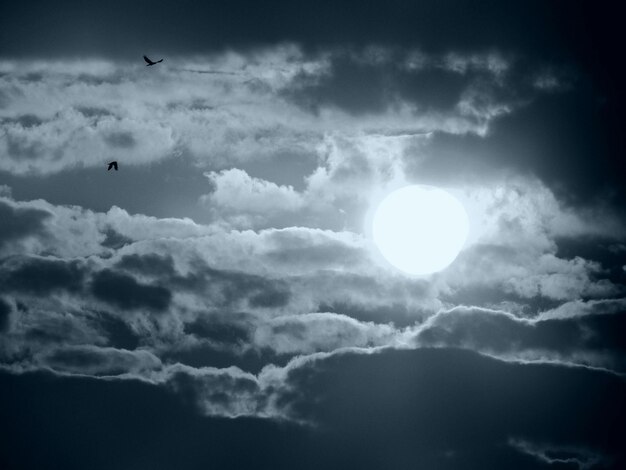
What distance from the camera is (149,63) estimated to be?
10594 cm

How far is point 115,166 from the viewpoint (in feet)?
338

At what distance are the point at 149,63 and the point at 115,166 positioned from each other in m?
29.6

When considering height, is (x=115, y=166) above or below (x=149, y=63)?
below
